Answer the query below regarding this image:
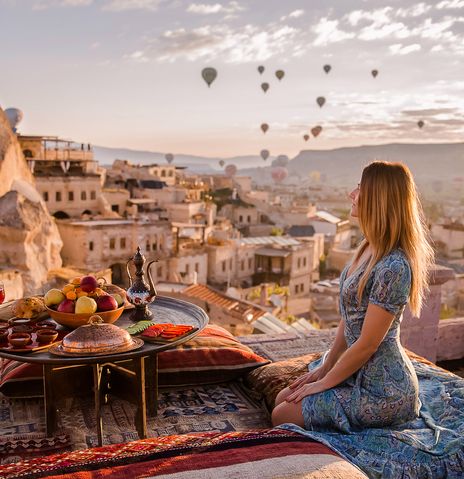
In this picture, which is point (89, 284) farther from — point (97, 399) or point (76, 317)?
point (97, 399)

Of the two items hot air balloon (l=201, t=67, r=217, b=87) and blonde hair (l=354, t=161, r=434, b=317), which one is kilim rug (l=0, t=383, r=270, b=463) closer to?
blonde hair (l=354, t=161, r=434, b=317)

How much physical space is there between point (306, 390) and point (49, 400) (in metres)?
1.71

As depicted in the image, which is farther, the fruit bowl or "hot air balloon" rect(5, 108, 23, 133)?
"hot air balloon" rect(5, 108, 23, 133)

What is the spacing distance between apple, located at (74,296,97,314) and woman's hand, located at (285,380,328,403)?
4.61 feet

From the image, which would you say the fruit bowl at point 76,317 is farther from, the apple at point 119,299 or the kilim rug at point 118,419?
the kilim rug at point 118,419

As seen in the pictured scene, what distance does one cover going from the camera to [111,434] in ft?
13.3

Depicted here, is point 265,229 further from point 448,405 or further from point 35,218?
point 448,405

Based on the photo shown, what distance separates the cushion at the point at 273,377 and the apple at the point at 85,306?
1.44 m

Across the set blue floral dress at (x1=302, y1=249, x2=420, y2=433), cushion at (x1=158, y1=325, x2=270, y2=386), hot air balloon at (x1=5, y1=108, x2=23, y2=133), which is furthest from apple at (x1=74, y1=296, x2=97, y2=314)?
hot air balloon at (x1=5, y1=108, x2=23, y2=133)

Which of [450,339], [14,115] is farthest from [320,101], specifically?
[450,339]

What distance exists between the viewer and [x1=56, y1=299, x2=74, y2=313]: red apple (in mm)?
3902

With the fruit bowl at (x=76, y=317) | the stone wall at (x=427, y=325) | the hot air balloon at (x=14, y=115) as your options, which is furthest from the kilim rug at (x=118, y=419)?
the hot air balloon at (x=14, y=115)

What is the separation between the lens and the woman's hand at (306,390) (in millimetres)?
3627

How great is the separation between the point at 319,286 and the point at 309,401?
34135 mm
